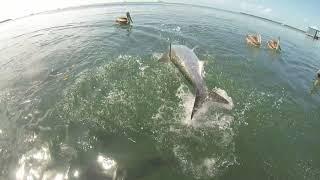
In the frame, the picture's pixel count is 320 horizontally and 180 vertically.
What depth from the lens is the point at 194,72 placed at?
1311 cm

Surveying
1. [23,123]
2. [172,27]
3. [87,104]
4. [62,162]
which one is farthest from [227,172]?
[172,27]

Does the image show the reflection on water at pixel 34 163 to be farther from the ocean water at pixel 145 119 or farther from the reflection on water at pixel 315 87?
the reflection on water at pixel 315 87

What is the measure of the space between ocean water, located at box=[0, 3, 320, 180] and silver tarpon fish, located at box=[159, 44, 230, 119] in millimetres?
1188

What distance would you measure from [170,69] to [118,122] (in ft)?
19.1

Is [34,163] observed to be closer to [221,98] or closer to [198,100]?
[198,100]

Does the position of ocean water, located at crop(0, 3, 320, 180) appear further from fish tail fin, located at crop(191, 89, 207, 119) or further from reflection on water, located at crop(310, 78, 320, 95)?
fish tail fin, located at crop(191, 89, 207, 119)

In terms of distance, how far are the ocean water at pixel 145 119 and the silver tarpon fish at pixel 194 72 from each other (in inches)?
46.8

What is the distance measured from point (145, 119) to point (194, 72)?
3.34m

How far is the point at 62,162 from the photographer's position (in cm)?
1053

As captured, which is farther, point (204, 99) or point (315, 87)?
point (315, 87)

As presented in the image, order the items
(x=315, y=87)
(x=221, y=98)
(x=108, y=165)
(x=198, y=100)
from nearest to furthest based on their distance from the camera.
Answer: (x=108, y=165) < (x=198, y=100) < (x=221, y=98) < (x=315, y=87)

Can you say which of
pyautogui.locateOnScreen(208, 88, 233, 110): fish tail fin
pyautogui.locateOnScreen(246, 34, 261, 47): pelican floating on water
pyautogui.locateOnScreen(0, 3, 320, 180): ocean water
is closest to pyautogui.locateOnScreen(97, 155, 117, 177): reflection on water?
pyautogui.locateOnScreen(0, 3, 320, 180): ocean water

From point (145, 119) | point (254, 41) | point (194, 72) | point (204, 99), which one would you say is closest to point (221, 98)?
point (204, 99)

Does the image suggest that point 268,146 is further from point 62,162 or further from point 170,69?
point 62,162
